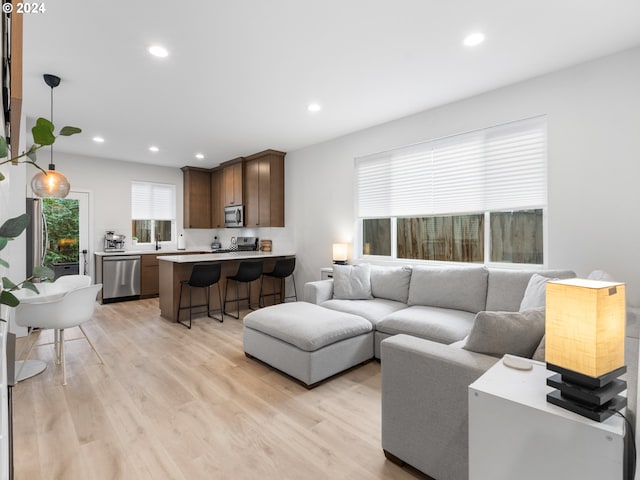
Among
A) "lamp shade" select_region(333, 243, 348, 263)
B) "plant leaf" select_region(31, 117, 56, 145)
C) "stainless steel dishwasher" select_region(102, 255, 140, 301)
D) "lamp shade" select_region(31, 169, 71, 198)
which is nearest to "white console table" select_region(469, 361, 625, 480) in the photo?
"plant leaf" select_region(31, 117, 56, 145)

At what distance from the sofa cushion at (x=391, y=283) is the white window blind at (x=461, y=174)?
813 millimetres

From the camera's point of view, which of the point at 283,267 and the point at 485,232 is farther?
the point at 283,267

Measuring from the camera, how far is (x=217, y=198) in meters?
7.10

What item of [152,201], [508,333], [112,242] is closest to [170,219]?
[152,201]

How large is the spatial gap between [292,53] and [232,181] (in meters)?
4.12

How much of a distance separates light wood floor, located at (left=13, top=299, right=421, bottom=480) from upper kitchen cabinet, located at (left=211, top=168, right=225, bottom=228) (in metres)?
3.91

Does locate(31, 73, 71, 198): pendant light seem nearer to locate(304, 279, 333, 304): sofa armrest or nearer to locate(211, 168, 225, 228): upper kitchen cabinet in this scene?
locate(304, 279, 333, 304): sofa armrest

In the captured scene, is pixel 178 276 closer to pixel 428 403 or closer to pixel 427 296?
pixel 427 296

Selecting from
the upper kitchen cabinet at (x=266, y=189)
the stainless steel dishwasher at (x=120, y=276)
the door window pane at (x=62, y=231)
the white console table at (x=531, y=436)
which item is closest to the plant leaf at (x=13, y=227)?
the white console table at (x=531, y=436)

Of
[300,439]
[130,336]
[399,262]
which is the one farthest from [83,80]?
[399,262]

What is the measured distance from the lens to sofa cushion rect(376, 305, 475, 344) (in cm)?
271

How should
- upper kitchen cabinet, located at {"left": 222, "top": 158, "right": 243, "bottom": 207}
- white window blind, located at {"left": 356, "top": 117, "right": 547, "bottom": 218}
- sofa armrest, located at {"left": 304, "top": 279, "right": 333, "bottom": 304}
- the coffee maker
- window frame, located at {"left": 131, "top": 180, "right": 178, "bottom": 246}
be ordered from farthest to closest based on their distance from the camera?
window frame, located at {"left": 131, "top": 180, "right": 178, "bottom": 246} < upper kitchen cabinet, located at {"left": 222, "top": 158, "right": 243, "bottom": 207} < the coffee maker < sofa armrest, located at {"left": 304, "top": 279, "right": 333, "bottom": 304} < white window blind, located at {"left": 356, "top": 117, "right": 547, "bottom": 218}

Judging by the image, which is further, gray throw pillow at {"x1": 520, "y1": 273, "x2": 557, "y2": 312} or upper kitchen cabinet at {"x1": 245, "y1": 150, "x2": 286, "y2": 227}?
upper kitchen cabinet at {"x1": 245, "y1": 150, "x2": 286, "y2": 227}

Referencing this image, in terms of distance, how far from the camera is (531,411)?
42.2 inches
